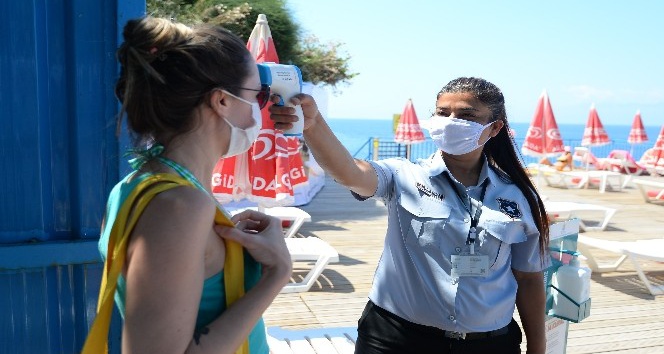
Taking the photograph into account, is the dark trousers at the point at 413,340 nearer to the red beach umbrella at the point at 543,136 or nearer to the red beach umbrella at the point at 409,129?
the red beach umbrella at the point at 543,136

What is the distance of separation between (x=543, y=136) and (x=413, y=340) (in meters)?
10.4

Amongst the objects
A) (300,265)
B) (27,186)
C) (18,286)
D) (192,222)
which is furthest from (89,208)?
(300,265)

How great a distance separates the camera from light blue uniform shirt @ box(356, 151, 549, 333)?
2055 millimetres

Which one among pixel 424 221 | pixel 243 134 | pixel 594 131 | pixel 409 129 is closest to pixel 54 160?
pixel 243 134

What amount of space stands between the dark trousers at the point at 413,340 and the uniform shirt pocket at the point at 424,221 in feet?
0.92

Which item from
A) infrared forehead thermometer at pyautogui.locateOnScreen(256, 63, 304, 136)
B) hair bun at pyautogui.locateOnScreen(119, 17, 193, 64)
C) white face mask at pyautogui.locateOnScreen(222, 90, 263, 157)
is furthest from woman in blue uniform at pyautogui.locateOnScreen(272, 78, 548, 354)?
hair bun at pyautogui.locateOnScreen(119, 17, 193, 64)

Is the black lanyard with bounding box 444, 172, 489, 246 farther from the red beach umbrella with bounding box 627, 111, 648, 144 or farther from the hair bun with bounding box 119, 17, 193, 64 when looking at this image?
the red beach umbrella with bounding box 627, 111, 648, 144

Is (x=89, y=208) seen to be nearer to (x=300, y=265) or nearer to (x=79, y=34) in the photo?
(x=79, y=34)

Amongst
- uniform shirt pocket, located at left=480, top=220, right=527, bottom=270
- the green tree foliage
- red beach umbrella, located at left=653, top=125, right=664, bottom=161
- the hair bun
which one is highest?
the green tree foliage

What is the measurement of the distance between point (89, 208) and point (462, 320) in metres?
1.30

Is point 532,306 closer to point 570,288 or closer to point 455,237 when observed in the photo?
point 455,237

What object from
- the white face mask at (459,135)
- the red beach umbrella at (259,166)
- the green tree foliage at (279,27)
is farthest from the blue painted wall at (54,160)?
the green tree foliage at (279,27)

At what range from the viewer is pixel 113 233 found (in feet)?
3.66

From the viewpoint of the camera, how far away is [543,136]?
11.6m
